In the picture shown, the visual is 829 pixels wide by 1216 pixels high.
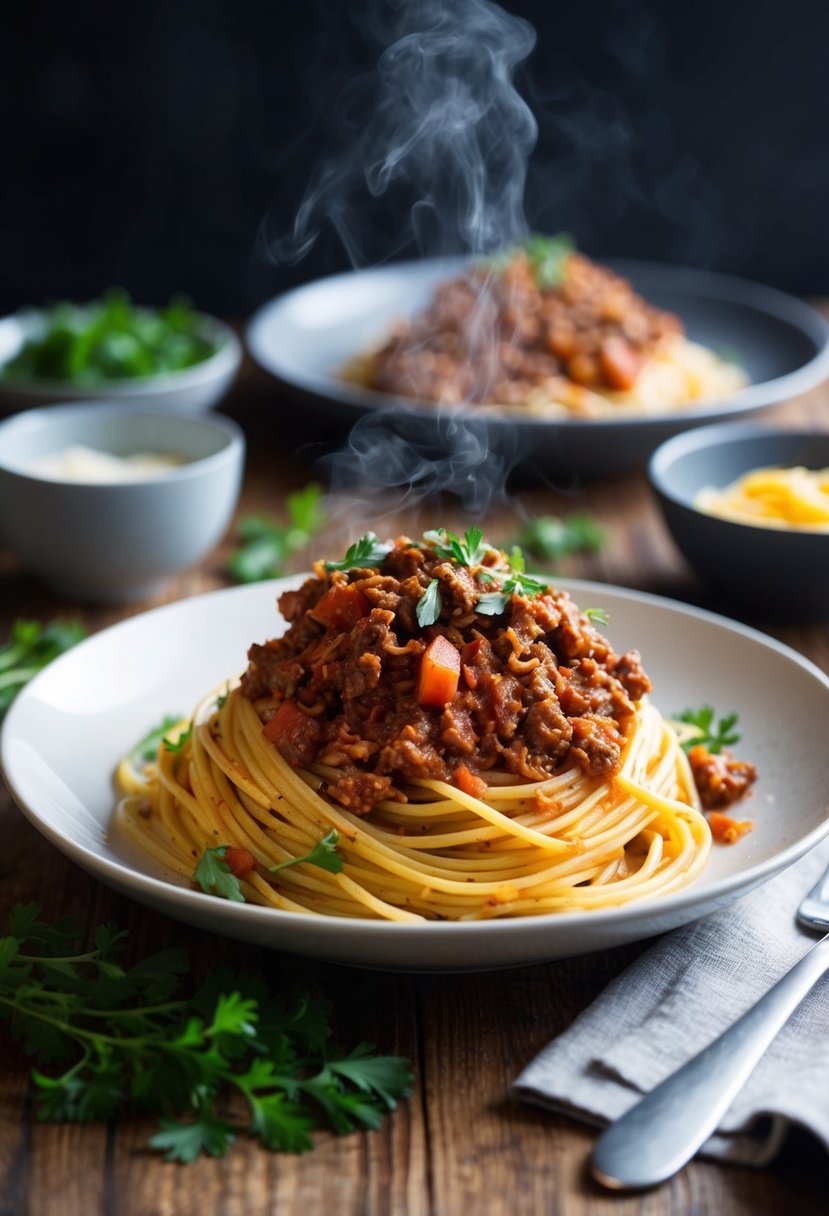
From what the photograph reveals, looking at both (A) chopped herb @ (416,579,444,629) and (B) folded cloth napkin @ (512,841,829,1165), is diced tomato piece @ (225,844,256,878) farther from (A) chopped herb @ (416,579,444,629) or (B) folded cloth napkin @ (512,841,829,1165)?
(B) folded cloth napkin @ (512,841,829,1165)

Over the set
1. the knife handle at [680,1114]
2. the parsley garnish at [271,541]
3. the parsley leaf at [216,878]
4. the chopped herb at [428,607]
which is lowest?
the parsley garnish at [271,541]

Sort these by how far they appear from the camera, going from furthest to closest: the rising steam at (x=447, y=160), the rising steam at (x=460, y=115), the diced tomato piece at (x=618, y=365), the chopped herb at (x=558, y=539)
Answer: the rising steam at (x=460, y=115) → the diced tomato piece at (x=618, y=365) → the rising steam at (x=447, y=160) → the chopped herb at (x=558, y=539)

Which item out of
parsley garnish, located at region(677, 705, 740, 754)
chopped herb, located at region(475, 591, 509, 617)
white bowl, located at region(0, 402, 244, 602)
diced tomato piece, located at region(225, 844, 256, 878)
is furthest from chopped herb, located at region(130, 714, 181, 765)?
parsley garnish, located at region(677, 705, 740, 754)

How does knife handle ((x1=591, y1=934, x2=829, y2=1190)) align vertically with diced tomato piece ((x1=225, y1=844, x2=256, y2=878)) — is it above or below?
above

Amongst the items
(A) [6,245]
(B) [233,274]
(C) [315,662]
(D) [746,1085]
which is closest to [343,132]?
(B) [233,274]

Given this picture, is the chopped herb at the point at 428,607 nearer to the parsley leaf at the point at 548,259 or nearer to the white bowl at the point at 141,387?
the white bowl at the point at 141,387

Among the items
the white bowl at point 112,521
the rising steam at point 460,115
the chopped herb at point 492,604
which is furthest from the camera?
the rising steam at point 460,115

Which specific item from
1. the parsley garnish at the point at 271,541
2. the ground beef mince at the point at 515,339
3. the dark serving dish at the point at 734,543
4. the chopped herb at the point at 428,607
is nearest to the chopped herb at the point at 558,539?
the dark serving dish at the point at 734,543
